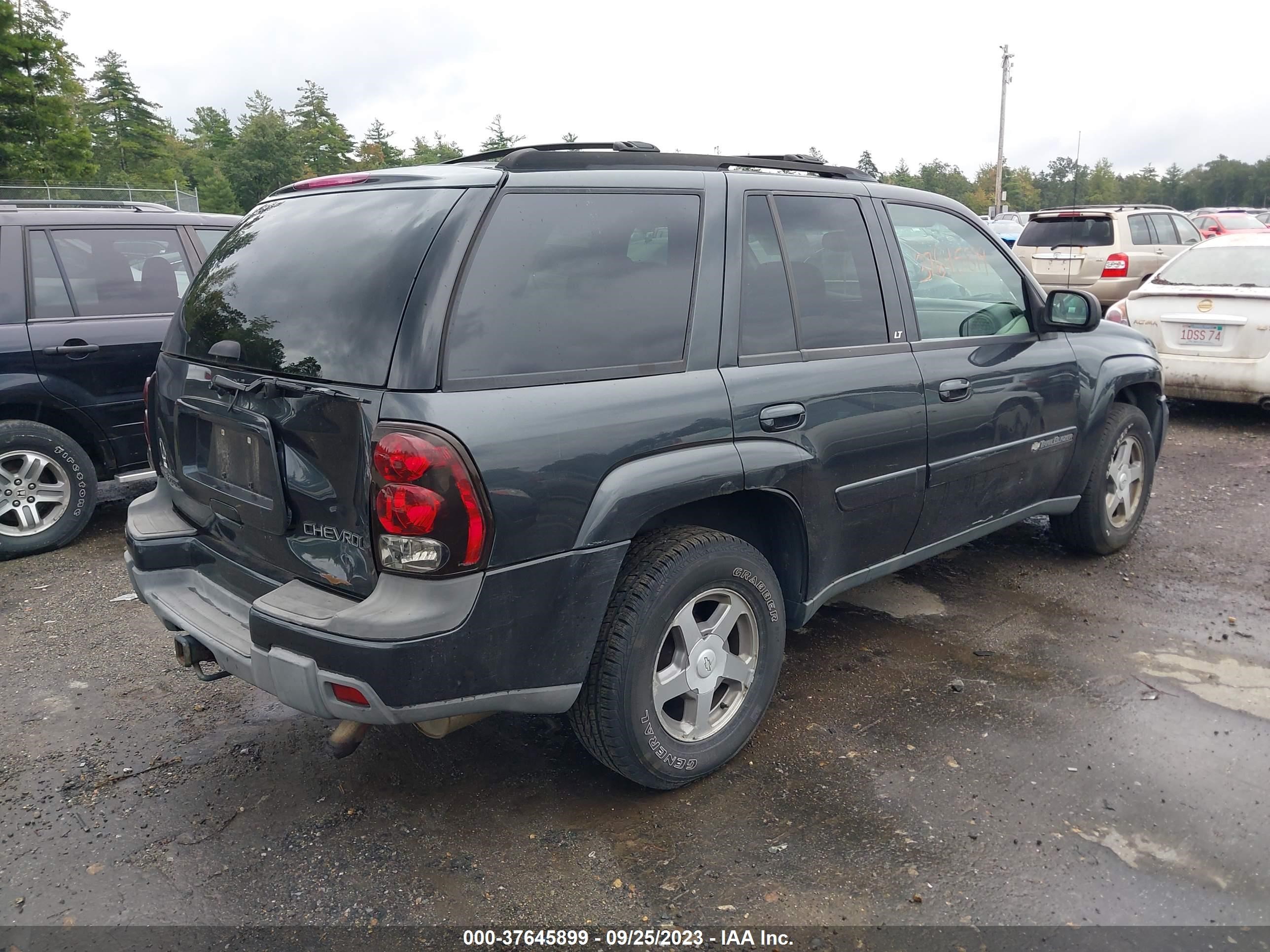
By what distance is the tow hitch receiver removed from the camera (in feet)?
9.74

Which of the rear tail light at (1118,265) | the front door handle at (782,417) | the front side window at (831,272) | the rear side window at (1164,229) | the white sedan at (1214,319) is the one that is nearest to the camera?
the front door handle at (782,417)

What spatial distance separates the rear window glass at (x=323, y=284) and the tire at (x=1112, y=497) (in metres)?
3.67

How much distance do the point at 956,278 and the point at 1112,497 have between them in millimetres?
1691

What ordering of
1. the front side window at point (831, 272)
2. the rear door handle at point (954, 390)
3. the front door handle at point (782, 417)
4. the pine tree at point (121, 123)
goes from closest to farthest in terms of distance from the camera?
the front door handle at point (782, 417) < the front side window at point (831, 272) < the rear door handle at point (954, 390) < the pine tree at point (121, 123)

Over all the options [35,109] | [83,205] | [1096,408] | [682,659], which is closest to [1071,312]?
[1096,408]

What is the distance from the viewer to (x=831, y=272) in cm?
351

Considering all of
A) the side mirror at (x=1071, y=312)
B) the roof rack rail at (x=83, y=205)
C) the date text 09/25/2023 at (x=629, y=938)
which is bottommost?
the date text 09/25/2023 at (x=629, y=938)

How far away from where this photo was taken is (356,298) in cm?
262

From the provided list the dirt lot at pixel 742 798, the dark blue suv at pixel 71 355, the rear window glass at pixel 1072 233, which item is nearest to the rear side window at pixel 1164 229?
the rear window glass at pixel 1072 233

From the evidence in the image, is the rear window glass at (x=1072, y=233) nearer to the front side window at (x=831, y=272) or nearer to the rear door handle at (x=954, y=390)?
the rear door handle at (x=954, y=390)

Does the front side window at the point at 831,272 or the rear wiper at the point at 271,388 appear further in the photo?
the front side window at the point at 831,272

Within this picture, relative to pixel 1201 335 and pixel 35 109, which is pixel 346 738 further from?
pixel 35 109

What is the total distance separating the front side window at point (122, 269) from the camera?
18.3 ft

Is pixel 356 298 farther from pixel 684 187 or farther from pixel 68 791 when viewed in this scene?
pixel 68 791
